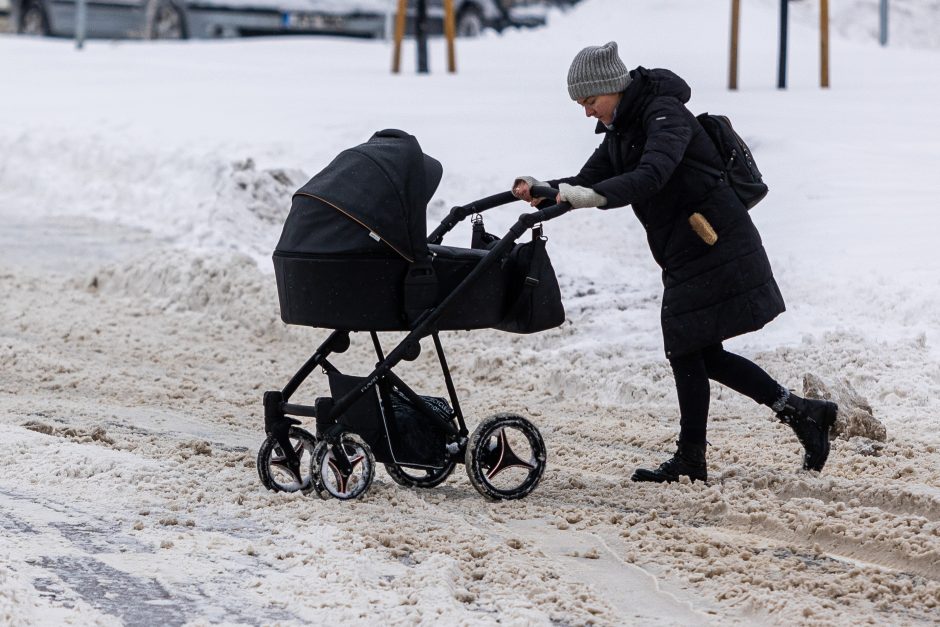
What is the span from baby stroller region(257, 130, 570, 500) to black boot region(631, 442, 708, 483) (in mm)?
500

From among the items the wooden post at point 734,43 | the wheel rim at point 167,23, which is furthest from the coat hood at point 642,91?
the wheel rim at point 167,23

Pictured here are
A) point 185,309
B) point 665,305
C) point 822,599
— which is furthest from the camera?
point 185,309

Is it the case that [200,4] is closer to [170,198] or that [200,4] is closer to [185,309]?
[170,198]

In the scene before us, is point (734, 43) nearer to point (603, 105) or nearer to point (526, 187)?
point (603, 105)

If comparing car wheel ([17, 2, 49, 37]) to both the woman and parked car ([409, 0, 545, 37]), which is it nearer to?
parked car ([409, 0, 545, 37])

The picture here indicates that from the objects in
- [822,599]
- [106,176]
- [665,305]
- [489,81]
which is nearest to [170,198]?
[106,176]

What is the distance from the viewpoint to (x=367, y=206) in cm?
438

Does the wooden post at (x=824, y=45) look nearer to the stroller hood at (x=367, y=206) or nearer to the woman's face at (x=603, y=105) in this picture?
the woman's face at (x=603, y=105)

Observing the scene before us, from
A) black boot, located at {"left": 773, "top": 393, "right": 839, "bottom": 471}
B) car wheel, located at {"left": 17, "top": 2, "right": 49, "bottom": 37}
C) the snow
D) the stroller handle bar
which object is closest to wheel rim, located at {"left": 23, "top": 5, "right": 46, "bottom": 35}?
car wheel, located at {"left": 17, "top": 2, "right": 49, "bottom": 37}

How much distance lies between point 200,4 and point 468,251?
52.6 ft

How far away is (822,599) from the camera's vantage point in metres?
3.64

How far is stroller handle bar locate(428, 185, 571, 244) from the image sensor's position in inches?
176

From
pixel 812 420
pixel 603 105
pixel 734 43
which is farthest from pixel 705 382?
pixel 734 43

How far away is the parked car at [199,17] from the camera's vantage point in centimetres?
1888
